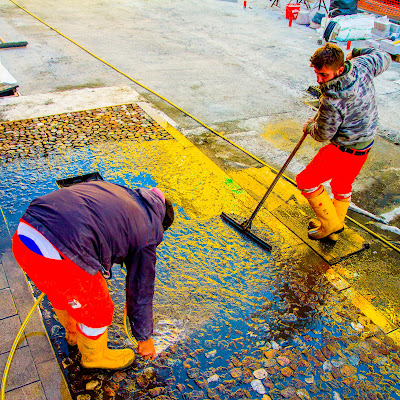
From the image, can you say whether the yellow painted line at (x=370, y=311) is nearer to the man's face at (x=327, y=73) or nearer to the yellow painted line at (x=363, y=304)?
the yellow painted line at (x=363, y=304)

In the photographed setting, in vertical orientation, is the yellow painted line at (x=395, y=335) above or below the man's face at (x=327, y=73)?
below

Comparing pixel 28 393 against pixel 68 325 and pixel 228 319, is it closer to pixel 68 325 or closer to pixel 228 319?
pixel 68 325

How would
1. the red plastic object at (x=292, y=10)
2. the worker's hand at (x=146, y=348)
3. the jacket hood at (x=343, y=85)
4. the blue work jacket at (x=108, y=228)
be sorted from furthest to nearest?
the red plastic object at (x=292, y=10) < the jacket hood at (x=343, y=85) < the worker's hand at (x=146, y=348) < the blue work jacket at (x=108, y=228)

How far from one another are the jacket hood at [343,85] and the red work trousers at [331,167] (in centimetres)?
55

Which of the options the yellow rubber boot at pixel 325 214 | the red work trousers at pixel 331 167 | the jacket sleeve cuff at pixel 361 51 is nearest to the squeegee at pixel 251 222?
the red work trousers at pixel 331 167

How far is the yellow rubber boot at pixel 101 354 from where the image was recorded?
2.29 m

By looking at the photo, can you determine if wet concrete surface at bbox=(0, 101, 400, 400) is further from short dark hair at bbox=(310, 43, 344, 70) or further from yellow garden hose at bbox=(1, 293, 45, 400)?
short dark hair at bbox=(310, 43, 344, 70)

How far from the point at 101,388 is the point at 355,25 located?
10.6m

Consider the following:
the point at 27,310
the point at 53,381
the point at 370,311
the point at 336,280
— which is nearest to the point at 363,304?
the point at 370,311

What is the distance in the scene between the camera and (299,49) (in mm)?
9703

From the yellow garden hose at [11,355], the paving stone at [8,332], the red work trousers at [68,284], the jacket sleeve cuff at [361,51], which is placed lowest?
the paving stone at [8,332]

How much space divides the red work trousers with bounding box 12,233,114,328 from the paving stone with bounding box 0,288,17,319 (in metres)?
0.93

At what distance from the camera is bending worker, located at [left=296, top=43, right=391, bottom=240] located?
291cm

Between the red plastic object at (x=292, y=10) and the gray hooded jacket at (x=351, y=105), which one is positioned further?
the red plastic object at (x=292, y=10)
